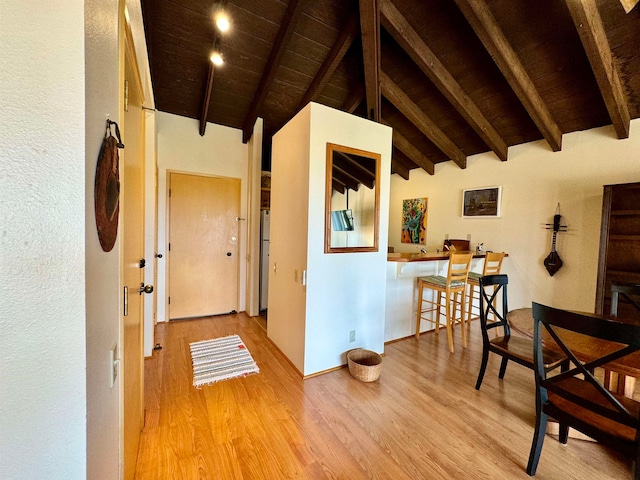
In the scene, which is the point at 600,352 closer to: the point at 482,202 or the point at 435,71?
the point at 435,71

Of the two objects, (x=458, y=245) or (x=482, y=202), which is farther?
(x=458, y=245)

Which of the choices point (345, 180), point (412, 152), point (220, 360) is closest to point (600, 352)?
point (345, 180)

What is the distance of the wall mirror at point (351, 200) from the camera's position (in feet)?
7.83

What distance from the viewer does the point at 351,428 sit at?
1.77 m

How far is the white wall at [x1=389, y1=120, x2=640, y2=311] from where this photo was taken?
3135 millimetres

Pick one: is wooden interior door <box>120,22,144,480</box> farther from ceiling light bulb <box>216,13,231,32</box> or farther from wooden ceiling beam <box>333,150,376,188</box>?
wooden ceiling beam <box>333,150,376,188</box>

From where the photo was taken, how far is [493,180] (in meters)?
4.14

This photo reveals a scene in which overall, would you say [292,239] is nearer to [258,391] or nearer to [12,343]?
[258,391]

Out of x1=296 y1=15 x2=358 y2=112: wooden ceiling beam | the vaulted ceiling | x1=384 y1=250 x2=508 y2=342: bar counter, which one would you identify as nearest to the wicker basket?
x1=384 y1=250 x2=508 y2=342: bar counter

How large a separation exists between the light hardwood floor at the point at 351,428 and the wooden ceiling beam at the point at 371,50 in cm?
299

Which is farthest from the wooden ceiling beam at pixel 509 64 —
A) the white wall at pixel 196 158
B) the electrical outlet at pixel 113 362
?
the electrical outlet at pixel 113 362

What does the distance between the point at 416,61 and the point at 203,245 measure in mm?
3547

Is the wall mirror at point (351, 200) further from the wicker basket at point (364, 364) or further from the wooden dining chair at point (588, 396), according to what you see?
the wooden dining chair at point (588, 396)

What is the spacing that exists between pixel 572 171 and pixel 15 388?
16.0ft
